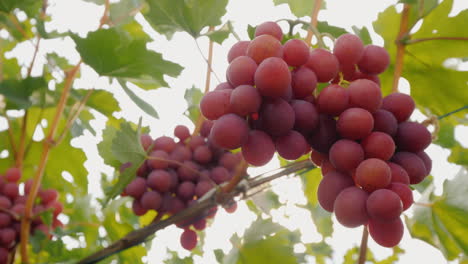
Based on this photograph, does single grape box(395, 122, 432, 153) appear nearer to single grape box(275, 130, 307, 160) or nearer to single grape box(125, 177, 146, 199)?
single grape box(275, 130, 307, 160)

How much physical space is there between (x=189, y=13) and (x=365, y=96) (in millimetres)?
458

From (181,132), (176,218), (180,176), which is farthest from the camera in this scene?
(181,132)

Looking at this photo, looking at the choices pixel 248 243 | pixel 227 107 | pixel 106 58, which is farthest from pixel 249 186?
pixel 106 58

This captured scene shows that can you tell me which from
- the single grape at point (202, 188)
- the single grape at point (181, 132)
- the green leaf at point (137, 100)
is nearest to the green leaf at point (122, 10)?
the green leaf at point (137, 100)

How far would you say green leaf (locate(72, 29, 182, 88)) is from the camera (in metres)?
0.90

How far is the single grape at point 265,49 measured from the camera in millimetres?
554

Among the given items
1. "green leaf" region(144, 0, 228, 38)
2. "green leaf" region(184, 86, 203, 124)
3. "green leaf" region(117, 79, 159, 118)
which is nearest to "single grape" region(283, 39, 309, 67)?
"green leaf" region(144, 0, 228, 38)

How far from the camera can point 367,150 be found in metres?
0.54

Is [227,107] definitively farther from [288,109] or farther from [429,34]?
[429,34]

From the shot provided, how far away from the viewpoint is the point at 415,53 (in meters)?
0.89

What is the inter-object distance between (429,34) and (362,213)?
1.94 feet

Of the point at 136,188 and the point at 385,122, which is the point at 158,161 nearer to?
the point at 136,188

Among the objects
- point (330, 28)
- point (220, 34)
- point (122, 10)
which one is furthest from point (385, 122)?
point (122, 10)

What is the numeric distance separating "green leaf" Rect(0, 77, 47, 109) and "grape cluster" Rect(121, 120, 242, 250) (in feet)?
1.00
